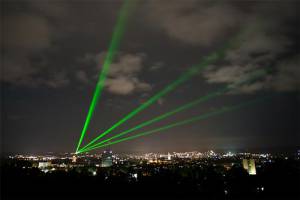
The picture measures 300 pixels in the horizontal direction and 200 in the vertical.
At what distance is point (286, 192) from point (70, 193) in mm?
18211

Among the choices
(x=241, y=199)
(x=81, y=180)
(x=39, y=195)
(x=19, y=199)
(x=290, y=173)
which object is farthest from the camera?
(x=290, y=173)

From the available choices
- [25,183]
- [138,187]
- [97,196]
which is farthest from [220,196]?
[25,183]

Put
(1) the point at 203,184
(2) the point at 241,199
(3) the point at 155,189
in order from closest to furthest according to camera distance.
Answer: (2) the point at 241,199 < (3) the point at 155,189 < (1) the point at 203,184

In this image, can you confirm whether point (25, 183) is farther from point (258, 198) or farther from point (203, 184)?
point (258, 198)

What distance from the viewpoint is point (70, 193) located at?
19938mm

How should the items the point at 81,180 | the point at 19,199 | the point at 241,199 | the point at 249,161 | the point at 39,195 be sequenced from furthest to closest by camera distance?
the point at 249,161 < the point at 81,180 < the point at 241,199 < the point at 39,195 < the point at 19,199

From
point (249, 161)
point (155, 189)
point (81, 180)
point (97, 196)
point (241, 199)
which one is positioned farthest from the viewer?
point (249, 161)

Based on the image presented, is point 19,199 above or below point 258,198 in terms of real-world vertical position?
above

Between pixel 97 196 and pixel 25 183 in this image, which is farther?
pixel 25 183

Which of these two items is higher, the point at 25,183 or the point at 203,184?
the point at 25,183

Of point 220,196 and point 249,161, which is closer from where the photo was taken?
point 220,196

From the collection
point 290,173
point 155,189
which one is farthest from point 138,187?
point 290,173

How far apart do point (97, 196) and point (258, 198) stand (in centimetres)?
1307

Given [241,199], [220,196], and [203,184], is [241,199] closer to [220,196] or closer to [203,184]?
[220,196]
